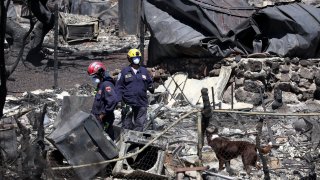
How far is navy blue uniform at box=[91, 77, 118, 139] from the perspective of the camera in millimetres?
9141

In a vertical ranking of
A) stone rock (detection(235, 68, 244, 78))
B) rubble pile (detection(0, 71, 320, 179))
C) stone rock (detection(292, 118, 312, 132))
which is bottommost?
rubble pile (detection(0, 71, 320, 179))

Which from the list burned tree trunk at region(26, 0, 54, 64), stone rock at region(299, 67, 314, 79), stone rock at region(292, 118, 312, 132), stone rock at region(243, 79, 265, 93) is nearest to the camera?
Answer: stone rock at region(292, 118, 312, 132)

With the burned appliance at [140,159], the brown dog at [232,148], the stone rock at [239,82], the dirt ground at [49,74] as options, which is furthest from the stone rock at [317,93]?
the burned appliance at [140,159]

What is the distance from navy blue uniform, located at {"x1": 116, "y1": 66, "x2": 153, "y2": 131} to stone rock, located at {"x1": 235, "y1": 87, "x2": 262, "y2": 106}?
380 cm

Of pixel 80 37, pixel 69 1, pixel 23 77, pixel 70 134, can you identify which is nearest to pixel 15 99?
pixel 23 77

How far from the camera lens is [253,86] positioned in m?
13.6

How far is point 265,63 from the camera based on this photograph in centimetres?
1386

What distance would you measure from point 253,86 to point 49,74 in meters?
6.03

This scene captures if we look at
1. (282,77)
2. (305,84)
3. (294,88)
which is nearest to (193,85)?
(282,77)

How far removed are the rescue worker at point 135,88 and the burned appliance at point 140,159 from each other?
183 centimetres

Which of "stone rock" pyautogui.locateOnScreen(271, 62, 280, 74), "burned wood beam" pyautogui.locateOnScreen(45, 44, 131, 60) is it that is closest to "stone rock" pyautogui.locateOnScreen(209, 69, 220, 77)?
"stone rock" pyautogui.locateOnScreen(271, 62, 280, 74)

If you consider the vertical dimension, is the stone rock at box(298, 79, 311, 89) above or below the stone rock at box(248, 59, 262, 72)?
below

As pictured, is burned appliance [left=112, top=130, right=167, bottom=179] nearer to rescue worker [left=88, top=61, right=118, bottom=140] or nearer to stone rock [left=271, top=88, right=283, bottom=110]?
rescue worker [left=88, top=61, right=118, bottom=140]

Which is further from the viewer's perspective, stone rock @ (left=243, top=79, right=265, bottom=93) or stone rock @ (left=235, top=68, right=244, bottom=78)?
stone rock @ (left=235, top=68, right=244, bottom=78)
